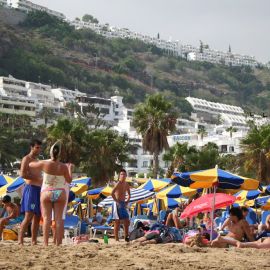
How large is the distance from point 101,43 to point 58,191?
18914cm

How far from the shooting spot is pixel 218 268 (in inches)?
244

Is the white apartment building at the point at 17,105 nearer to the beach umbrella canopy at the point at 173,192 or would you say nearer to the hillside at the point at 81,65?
the hillside at the point at 81,65

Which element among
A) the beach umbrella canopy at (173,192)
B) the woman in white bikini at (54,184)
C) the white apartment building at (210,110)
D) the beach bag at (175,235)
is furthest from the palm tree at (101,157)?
the white apartment building at (210,110)

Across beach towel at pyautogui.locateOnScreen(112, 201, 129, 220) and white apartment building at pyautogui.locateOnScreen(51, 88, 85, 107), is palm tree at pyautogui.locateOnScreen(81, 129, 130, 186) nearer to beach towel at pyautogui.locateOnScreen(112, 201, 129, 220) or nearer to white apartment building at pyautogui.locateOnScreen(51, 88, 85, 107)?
beach towel at pyautogui.locateOnScreen(112, 201, 129, 220)

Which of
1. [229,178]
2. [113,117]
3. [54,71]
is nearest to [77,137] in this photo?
[229,178]

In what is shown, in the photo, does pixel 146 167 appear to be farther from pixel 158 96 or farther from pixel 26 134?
pixel 158 96

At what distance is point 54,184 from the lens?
26.1 ft

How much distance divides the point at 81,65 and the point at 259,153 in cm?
12925

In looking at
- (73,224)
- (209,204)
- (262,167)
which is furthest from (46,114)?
(209,204)

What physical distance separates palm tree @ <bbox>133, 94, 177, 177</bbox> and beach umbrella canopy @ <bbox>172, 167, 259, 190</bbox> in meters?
28.9

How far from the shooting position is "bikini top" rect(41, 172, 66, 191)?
26.1 feet

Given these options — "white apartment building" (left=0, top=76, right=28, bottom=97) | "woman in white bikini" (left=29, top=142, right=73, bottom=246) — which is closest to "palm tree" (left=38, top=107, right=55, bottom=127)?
"white apartment building" (left=0, top=76, right=28, bottom=97)

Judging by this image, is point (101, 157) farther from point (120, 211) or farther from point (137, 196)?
point (120, 211)

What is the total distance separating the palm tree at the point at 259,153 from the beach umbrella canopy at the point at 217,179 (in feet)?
77.5
